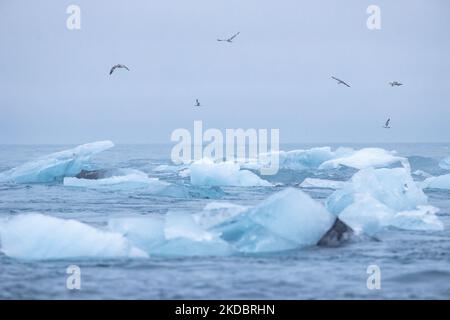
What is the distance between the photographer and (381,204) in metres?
11.3

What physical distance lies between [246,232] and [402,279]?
224 cm

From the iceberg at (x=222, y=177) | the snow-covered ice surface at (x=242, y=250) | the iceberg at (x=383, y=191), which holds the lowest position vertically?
the snow-covered ice surface at (x=242, y=250)

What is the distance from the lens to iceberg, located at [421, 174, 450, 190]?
61.4 ft

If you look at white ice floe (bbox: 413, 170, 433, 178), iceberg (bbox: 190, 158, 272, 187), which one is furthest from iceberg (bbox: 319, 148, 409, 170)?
iceberg (bbox: 190, 158, 272, 187)

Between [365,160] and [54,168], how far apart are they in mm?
10324

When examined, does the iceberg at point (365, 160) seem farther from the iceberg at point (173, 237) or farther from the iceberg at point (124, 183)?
the iceberg at point (173, 237)

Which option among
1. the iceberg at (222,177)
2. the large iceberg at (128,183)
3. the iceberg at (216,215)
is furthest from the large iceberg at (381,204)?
the iceberg at (222,177)

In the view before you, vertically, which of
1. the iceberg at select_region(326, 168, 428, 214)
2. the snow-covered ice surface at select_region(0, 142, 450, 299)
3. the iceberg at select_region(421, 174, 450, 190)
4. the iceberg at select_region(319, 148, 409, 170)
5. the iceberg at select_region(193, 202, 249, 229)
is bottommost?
the snow-covered ice surface at select_region(0, 142, 450, 299)

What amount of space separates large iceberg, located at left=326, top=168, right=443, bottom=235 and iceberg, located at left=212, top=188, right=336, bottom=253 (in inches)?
45.7

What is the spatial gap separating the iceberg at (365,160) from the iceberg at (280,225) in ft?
45.5

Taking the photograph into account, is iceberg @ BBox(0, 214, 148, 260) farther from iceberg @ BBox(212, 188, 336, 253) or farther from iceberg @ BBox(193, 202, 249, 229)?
iceberg @ BBox(212, 188, 336, 253)

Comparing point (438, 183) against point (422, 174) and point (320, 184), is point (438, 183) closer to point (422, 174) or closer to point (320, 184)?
point (320, 184)

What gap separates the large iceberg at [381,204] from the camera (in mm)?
10562
